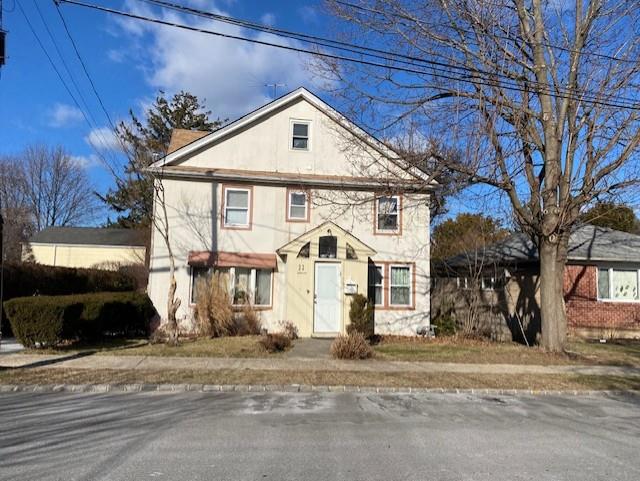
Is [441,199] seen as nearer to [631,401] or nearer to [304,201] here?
[304,201]

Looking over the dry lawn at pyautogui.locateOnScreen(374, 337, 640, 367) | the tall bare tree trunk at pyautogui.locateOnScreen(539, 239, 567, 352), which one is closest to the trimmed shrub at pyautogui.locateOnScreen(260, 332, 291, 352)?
the dry lawn at pyautogui.locateOnScreen(374, 337, 640, 367)

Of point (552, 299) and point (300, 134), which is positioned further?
point (300, 134)

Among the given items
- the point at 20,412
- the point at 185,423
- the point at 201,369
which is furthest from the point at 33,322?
the point at 185,423

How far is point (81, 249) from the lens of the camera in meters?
42.4

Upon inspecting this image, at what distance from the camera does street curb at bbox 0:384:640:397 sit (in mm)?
9211

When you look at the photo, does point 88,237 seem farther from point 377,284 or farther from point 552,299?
point 552,299

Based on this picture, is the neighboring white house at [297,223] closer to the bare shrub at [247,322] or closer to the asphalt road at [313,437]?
the bare shrub at [247,322]

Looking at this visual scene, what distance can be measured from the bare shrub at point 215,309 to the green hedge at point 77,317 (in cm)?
178

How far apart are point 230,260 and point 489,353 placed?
856 cm

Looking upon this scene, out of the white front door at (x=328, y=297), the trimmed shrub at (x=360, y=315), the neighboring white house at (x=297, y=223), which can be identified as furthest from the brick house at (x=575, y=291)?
the white front door at (x=328, y=297)

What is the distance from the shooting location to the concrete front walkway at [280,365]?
11.3 m

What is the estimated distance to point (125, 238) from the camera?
141 feet

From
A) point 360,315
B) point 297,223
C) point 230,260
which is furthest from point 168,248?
point 360,315

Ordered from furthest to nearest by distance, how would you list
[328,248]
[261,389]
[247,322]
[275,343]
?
[328,248]
[247,322]
[275,343]
[261,389]
